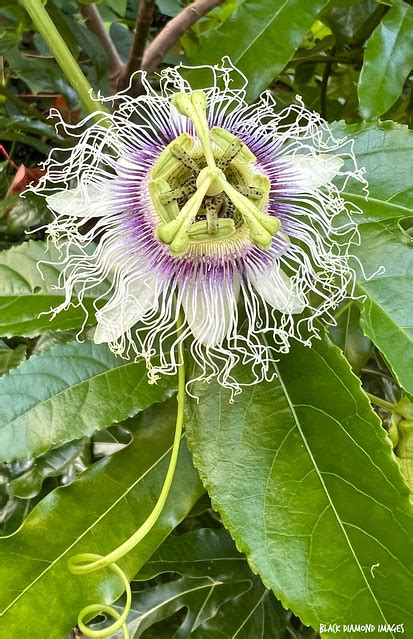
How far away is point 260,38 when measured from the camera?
2.73 ft

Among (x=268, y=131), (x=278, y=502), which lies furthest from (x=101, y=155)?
(x=278, y=502)

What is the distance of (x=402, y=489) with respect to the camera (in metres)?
0.64

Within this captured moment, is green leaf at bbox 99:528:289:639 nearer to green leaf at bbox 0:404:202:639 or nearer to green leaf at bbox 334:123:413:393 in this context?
green leaf at bbox 0:404:202:639

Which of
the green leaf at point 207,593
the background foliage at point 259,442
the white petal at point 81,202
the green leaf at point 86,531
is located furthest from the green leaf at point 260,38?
the green leaf at point 207,593

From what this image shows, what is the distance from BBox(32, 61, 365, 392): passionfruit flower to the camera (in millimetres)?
732

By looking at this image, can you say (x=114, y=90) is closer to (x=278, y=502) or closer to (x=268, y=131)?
(x=268, y=131)

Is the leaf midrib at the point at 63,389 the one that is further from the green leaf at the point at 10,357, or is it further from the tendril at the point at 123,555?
the green leaf at the point at 10,357

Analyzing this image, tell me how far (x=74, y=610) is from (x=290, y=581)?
0.24m

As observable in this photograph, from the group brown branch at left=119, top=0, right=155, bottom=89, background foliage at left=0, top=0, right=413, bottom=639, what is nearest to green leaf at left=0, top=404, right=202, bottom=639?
background foliage at left=0, top=0, right=413, bottom=639

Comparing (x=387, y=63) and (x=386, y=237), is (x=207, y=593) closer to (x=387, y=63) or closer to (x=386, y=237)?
(x=386, y=237)

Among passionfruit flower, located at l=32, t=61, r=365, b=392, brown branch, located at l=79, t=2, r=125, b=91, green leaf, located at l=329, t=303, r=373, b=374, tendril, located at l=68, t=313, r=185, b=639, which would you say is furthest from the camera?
brown branch, located at l=79, t=2, r=125, b=91

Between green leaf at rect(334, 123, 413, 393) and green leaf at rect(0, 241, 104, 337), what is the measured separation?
0.32 meters

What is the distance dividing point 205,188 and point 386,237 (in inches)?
8.6

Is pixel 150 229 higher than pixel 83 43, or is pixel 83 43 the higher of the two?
pixel 83 43
